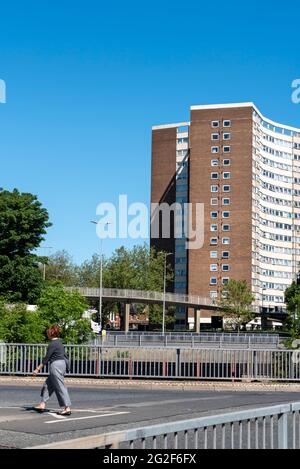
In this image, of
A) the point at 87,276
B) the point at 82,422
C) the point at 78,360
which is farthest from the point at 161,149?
the point at 82,422

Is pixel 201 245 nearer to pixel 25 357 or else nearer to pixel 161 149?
pixel 161 149

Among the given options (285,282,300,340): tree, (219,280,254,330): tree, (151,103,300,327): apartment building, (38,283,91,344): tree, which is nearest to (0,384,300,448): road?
(285,282,300,340): tree

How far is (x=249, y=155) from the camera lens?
13362 centimetres

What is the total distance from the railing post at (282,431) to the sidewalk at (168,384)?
16.7 m

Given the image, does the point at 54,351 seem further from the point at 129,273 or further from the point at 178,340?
the point at 129,273

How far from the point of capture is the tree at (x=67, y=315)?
28.7 metres

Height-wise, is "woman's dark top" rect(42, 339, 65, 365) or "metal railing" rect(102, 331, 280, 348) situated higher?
"woman's dark top" rect(42, 339, 65, 365)

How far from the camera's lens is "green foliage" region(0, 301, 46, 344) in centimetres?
2819

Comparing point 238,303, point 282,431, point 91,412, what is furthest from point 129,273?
point 282,431

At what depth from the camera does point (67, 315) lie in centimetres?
2891

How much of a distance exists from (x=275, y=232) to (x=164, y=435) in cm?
14522

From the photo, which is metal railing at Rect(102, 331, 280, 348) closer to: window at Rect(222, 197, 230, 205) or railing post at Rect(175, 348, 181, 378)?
railing post at Rect(175, 348, 181, 378)

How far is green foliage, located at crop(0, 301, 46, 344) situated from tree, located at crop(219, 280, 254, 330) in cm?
8109

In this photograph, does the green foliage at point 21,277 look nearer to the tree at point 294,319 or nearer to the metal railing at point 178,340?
the metal railing at point 178,340
